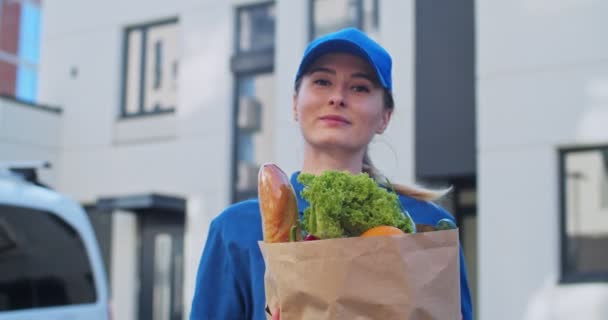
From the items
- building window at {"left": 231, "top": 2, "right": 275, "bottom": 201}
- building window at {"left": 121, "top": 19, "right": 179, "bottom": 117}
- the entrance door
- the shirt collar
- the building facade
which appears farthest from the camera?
building window at {"left": 121, "top": 19, "right": 179, "bottom": 117}

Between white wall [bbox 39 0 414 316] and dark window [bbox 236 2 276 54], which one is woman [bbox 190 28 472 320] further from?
dark window [bbox 236 2 276 54]

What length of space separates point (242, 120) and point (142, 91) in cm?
228

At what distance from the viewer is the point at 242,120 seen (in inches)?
535

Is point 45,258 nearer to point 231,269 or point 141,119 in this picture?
point 231,269

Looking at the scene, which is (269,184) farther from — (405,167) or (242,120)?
(242,120)

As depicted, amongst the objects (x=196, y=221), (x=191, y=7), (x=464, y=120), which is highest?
(x=191, y=7)

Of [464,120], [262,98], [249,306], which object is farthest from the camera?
[262,98]

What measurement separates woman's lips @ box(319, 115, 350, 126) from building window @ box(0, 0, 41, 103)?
78.3 ft

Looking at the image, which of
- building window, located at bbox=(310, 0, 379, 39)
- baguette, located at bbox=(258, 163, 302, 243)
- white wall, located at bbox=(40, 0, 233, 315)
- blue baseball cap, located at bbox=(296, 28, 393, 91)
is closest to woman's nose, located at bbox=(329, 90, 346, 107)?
blue baseball cap, located at bbox=(296, 28, 393, 91)

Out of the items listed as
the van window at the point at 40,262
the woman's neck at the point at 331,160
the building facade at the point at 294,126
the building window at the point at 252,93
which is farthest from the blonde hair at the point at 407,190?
Answer: the building window at the point at 252,93

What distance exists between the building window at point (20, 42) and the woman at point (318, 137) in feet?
77.9

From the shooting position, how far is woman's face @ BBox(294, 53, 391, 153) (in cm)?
207

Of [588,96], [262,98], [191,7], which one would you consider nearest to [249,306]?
[588,96]

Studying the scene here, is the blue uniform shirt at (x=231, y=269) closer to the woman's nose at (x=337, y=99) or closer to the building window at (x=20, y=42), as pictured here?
the woman's nose at (x=337, y=99)
